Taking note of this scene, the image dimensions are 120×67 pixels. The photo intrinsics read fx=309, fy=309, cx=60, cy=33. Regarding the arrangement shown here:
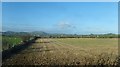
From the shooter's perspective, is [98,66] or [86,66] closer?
[98,66]

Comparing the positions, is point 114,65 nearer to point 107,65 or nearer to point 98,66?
point 107,65

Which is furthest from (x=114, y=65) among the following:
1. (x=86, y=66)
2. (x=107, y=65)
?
(x=86, y=66)

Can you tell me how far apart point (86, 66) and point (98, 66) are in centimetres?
136

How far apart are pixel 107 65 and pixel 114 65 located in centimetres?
54

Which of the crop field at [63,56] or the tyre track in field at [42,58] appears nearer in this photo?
the crop field at [63,56]

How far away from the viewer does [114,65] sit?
58.0 ft

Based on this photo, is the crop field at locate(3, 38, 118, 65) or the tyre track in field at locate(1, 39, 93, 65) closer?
the crop field at locate(3, 38, 118, 65)

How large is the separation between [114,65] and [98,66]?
1.73m

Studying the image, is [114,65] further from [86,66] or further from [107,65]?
[86,66]

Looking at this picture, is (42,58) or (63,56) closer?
(42,58)

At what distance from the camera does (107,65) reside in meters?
17.4

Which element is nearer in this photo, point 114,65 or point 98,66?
point 98,66

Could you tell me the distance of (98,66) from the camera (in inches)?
643
